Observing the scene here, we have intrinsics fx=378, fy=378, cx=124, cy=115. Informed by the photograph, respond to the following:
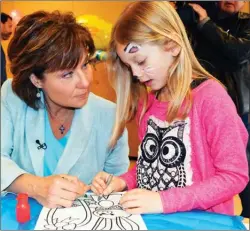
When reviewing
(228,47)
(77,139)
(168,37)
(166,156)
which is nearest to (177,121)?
(166,156)

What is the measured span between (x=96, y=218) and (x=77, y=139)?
359mm

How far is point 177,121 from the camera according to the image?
Result: 879 mm

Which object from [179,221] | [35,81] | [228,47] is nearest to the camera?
[179,221]

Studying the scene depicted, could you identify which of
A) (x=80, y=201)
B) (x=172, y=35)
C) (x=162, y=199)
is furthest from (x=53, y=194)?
(x=172, y=35)

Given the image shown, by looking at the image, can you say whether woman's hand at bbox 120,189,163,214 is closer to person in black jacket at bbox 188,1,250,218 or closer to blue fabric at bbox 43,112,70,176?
blue fabric at bbox 43,112,70,176

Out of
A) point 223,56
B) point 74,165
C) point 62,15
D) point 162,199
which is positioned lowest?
point 74,165

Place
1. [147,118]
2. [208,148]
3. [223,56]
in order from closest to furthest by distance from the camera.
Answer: [208,148] < [147,118] < [223,56]

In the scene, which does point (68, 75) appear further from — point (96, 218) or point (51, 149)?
point (96, 218)

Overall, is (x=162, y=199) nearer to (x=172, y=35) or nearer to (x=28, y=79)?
(x=172, y=35)

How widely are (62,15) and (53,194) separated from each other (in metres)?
0.50

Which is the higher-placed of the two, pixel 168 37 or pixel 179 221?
pixel 168 37

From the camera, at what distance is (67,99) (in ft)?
3.37

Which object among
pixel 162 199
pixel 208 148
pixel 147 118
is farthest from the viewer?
pixel 147 118

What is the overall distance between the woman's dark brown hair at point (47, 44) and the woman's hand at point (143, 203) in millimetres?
413
